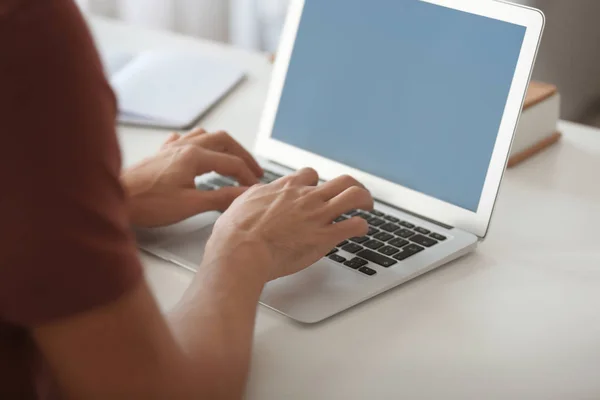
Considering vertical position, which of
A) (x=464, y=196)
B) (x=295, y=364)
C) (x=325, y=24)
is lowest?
(x=295, y=364)

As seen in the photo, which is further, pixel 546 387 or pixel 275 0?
pixel 275 0

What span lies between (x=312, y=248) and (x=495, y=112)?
273mm

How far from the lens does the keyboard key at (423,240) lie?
38.7 inches

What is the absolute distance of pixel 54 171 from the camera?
0.54m

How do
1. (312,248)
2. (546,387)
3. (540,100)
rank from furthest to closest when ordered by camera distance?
(540,100) → (312,248) → (546,387)

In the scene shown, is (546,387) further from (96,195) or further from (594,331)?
(96,195)

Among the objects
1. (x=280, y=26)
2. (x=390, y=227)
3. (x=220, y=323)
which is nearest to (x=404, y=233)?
(x=390, y=227)

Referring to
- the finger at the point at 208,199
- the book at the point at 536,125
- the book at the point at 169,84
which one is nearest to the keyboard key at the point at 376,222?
the finger at the point at 208,199

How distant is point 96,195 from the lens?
555mm

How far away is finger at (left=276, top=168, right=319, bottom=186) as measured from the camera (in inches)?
38.4

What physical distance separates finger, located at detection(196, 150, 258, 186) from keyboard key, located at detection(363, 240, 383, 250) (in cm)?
19

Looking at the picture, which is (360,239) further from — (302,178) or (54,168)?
(54,168)

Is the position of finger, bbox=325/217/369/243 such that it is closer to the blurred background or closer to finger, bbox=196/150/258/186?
finger, bbox=196/150/258/186

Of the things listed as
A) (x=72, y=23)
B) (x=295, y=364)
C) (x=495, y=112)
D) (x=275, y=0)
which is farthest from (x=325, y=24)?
(x=275, y=0)
